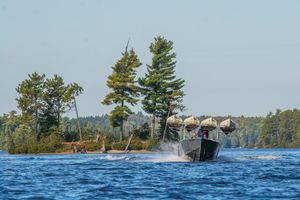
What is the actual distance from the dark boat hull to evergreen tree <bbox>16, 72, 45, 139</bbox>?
6191 centimetres

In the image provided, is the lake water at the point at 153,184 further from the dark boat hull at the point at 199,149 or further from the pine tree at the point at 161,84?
the pine tree at the point at 161,84

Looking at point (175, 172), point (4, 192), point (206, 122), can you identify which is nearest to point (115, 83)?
point (206, 122)

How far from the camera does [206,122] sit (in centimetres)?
8169

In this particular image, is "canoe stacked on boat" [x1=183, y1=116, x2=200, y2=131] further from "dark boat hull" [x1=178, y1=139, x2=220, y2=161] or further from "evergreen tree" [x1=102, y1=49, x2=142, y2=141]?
"evergreen tree" [x1=102, y1=49, x2=142, y2=141]

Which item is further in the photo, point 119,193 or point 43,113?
point 43,113

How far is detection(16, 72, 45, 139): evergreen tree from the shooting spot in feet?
452

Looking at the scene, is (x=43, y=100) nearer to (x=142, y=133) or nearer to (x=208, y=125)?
(x=142, y=133)

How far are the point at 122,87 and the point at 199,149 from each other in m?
60.1

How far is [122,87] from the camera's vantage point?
445ft

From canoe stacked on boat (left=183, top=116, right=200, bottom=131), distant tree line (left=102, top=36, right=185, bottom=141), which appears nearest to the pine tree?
distant tree line (left=102, top=36, right=185, bottom=141)

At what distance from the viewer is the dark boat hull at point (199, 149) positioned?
75.9 meters

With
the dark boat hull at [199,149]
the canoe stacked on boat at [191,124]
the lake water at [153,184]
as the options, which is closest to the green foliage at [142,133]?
the canoe stacked on boat at [191,124]

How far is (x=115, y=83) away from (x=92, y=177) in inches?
3089

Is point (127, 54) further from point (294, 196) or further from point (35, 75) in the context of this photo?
point (294, 196)
